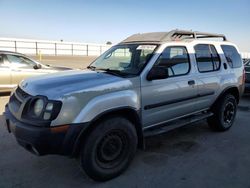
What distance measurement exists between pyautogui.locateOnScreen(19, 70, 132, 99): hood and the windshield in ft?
1.23

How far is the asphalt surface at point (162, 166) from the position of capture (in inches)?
138

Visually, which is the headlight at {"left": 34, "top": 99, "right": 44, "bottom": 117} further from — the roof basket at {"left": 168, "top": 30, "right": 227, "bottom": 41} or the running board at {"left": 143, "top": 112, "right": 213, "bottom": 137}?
the roof basket at {"left": 168, "top": 30, "right": 227, "bottom": 41}

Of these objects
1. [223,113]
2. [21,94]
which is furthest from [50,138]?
[223,113]

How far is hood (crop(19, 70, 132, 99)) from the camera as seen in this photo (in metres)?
3.25

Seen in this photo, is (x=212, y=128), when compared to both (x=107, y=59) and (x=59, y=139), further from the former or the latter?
(x=59, y=139)

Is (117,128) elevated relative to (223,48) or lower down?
lower down

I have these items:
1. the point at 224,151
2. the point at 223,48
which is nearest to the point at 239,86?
the point at 223,48

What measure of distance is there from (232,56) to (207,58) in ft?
3.34

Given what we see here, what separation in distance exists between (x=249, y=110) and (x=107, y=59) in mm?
4734

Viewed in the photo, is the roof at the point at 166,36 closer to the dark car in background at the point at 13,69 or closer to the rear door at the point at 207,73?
the rear door at the point at 207,73

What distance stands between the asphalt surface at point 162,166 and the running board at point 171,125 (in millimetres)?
436

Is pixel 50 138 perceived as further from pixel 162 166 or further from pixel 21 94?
pixel 162 166

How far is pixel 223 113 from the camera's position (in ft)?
18.2

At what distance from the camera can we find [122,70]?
13.5 ft
